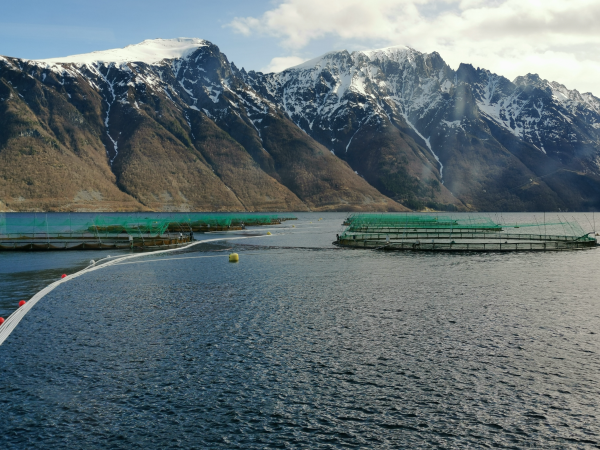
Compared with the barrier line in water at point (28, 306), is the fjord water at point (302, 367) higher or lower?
lower

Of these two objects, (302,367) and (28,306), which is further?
(28,306)

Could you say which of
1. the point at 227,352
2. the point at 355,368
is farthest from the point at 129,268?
the point at 355,368

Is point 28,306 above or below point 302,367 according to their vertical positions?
above

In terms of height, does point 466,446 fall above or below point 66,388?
below

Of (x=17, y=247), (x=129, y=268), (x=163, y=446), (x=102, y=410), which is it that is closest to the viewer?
(x=163, y=446)

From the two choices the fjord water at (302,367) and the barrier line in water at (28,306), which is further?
the barrier line in water at (28,306)

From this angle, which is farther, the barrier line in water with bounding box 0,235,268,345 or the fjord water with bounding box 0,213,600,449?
the barrier line in water with bounding box 0,235,268,345

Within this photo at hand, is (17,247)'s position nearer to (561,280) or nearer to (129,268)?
(129,268)

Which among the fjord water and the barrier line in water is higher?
the barrier line in water
